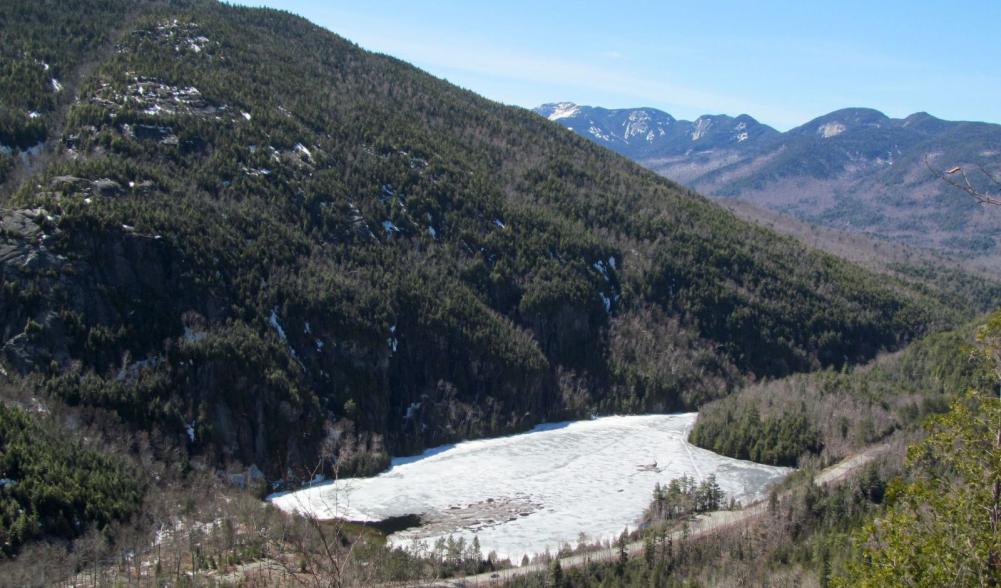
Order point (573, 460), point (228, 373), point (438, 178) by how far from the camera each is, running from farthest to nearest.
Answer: point (438, 178), point (573, 460), point (228, 373)

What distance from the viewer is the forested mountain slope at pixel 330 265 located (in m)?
66.9

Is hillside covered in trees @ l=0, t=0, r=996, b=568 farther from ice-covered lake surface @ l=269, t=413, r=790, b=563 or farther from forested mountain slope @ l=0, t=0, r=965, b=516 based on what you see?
ice-covered lake surface @ l=269, t=413, r=790, b=563

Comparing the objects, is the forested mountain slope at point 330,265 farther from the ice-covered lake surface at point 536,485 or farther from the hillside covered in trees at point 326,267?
the ice-covered lake surface at point 536,485

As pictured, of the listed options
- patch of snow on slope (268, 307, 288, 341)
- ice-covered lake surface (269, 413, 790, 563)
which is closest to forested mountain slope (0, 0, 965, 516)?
patch of snow on slope (268, 307, 288, 341)

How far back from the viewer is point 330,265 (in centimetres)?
8694

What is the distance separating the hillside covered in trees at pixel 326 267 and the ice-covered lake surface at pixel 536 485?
3.82 metres

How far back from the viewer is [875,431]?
276 feet

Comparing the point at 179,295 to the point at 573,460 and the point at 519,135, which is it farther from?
the point at 519,135

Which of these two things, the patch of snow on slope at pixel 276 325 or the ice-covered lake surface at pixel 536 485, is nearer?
the ice-covered lake surface at pixel 536 485

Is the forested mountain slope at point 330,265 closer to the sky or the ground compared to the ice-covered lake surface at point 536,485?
closer to the sky

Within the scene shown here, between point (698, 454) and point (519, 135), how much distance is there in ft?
255

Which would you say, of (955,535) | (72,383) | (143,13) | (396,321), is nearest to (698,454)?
(396,321)

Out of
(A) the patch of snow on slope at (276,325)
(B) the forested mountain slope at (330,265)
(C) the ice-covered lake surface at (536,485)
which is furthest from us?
(A) the patch of snow on slope at (276,325)

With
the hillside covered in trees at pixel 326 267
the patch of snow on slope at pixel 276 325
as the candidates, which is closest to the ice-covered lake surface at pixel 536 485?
the hillside covered in trees at pixel 326 267
